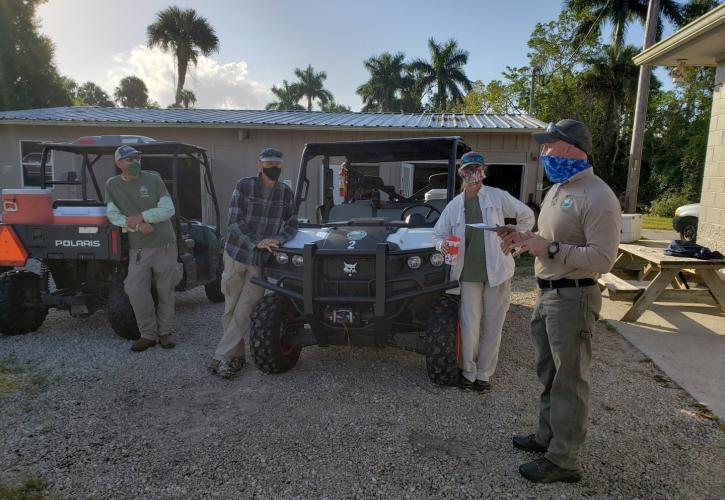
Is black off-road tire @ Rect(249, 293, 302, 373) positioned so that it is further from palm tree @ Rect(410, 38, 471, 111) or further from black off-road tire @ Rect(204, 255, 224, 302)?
palm tree @ Rect(410, 38, 471, 111)

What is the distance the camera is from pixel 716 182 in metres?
6.82

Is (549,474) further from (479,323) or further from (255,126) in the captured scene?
(255,126)

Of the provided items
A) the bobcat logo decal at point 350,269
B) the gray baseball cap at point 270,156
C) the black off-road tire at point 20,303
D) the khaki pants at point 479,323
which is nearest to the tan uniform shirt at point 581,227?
the khaki pants at point 479,323

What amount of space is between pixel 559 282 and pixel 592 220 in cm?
37

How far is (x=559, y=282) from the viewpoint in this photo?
2.64 metres

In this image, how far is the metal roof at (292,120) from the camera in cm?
1142

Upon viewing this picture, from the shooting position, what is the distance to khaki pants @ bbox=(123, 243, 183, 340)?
4820 millimetres

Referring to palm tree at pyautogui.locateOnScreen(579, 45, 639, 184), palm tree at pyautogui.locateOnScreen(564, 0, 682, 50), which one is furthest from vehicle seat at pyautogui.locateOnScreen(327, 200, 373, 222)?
palm tree at pyautogui.locateOnScreen(579, 45, 639, 184)

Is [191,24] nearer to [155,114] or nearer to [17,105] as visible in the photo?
[17,105]

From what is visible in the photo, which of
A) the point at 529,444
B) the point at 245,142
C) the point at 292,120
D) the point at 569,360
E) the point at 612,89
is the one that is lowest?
the point at 529,444

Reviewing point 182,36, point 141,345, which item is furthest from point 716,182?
point 182,36

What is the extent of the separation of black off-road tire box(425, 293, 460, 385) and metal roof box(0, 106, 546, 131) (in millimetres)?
8094

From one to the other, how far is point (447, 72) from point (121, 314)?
39.6 metres

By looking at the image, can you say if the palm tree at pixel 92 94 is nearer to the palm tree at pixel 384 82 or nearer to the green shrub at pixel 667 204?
the palm tree at pixel 384 82
